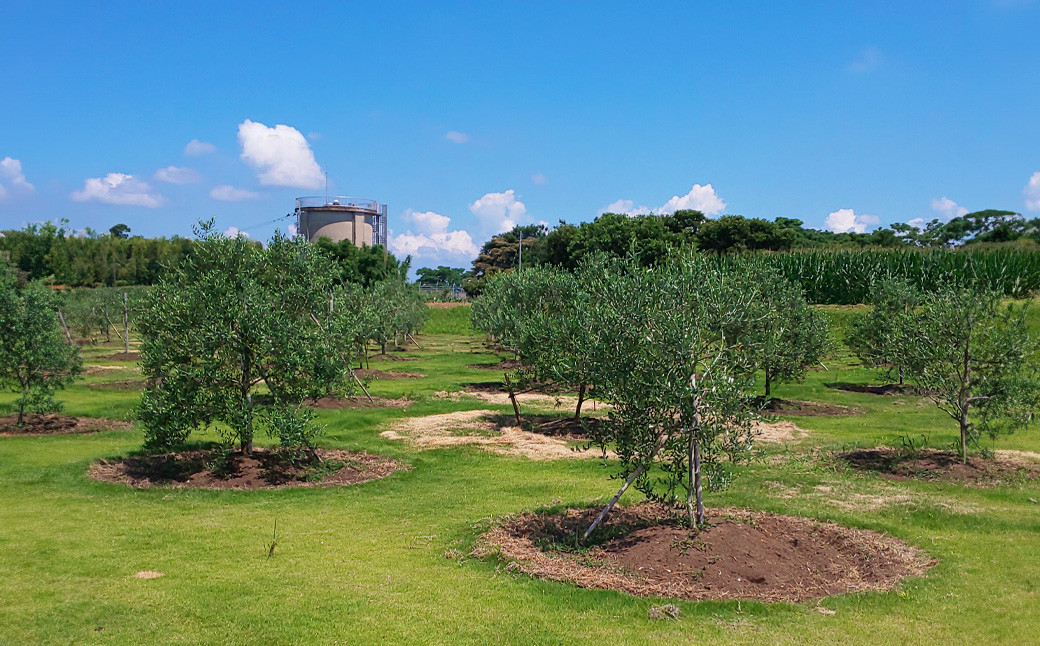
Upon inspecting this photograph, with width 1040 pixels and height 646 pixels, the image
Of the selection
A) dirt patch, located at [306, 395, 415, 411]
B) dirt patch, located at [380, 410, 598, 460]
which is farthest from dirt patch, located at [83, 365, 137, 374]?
dirt patch, located at [380, 410, 598, 460]

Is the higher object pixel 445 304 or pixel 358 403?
pixel 445 304

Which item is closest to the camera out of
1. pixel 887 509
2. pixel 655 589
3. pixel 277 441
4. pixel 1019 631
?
pixel 1019 631

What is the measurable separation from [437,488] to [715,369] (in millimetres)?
8166

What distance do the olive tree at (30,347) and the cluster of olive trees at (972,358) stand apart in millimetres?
25634

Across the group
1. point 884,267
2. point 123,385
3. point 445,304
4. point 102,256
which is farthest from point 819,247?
point 102,256

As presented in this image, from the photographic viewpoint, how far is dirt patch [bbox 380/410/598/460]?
75.3 feet

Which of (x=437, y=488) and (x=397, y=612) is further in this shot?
(x=437, y=488)

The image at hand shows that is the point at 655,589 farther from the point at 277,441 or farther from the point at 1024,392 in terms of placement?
the point at 277,441

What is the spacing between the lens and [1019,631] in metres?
9.83

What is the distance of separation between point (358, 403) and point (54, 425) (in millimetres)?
10627

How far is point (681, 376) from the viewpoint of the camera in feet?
41.8

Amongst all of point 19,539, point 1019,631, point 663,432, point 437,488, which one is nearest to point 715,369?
point 663,432

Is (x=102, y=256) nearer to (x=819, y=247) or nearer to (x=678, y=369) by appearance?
(x=819, y=247)

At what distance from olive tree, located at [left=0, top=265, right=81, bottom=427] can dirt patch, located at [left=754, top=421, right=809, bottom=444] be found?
74.4 feet
